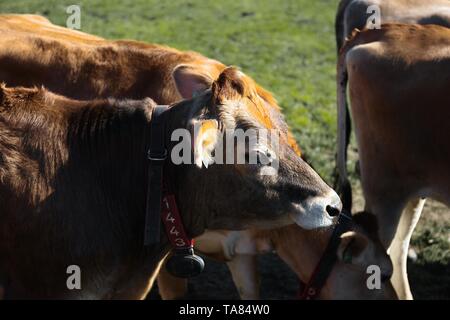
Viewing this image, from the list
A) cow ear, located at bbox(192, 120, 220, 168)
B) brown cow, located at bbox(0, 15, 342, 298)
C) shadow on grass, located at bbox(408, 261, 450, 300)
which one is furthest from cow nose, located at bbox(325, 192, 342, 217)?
shadow on grass, located at bbox(408, 261, 450, 300)

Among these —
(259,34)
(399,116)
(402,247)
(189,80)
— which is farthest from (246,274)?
(259,34)

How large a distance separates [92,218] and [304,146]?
5.40 meters

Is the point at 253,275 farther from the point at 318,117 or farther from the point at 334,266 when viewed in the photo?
the point at 318,117

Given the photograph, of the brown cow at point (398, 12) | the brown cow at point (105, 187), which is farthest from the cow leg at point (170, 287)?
the brown cow at point (105, 187)

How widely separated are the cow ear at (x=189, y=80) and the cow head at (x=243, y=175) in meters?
0.60

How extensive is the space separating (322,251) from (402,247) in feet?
3.67

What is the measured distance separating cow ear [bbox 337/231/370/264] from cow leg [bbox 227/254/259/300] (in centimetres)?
83

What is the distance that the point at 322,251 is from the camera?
4.77 m

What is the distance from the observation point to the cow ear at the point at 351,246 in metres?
4.63

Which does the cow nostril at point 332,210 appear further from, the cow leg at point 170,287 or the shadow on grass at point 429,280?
the shadow on grass at point 429,280

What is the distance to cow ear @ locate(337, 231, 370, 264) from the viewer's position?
4.63 metres

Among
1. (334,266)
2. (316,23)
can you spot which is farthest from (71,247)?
(316,23)

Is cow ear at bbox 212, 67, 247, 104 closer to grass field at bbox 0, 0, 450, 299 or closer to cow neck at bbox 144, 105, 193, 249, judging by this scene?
cow neck at bbox 144, 105, 193, 249

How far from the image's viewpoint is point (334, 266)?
4758mm
